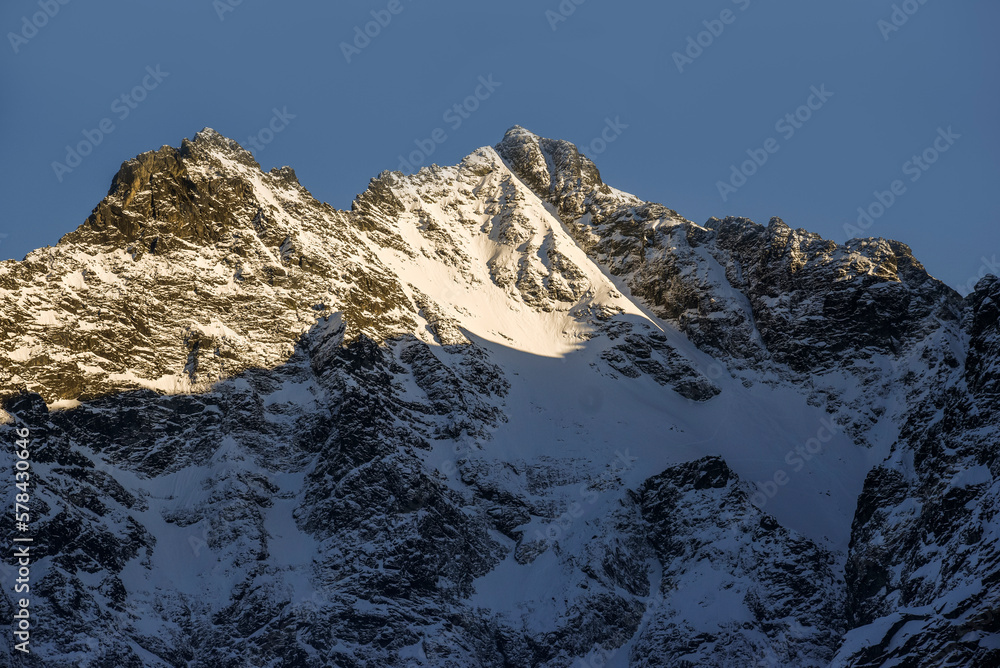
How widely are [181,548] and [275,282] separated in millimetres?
43149

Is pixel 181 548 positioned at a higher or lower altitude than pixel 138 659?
higher

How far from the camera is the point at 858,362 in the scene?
15162 centimetres

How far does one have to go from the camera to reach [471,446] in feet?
446

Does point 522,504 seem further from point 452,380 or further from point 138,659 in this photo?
point 138,659

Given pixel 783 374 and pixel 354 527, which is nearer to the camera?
pixel 354 527

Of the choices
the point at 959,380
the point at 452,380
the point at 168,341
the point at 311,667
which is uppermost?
the point at 168,341

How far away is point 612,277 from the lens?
18400 cm

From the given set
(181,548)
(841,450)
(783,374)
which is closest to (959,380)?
(841,450)

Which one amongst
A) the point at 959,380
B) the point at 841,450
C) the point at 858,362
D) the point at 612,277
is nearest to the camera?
the point at 959,380

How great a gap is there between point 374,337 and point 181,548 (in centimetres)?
3943

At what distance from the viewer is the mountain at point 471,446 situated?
108750 millimetres

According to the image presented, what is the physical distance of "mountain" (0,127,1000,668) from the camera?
357 ft

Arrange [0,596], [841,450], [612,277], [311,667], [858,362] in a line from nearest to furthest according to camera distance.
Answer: [0,596] < [311,667] < [841,450] < [858,362] < [612,277]

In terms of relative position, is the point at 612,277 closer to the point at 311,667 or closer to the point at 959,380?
the point at 959,380
